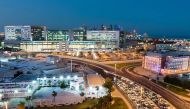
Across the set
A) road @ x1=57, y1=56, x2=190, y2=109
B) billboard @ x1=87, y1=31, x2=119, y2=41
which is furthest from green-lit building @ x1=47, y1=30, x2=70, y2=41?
road @ x1=57, y1=56, x2=190, y2=109

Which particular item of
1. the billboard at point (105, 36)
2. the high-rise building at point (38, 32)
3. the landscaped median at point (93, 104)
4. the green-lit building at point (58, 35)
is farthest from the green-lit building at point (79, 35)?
the landscaped median at point (93, 104)

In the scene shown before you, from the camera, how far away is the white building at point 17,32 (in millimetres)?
82875

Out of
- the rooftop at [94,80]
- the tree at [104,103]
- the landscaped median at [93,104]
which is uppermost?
the rooftop at [94,80]

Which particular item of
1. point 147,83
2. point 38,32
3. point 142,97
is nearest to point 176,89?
point 147,83

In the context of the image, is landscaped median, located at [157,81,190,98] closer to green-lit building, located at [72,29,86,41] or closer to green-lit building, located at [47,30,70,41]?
green-lit building, located at [47,30,70,41]

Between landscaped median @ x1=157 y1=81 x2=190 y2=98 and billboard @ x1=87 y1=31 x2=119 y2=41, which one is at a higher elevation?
billboard @ x1=87 y1=31 x2=119 y2=41

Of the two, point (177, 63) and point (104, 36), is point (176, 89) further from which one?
point (104, 36)

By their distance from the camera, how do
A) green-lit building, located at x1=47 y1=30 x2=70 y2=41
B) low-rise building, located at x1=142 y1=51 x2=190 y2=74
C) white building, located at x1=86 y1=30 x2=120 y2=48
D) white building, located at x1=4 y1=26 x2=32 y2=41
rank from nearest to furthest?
low-rise building, located at x1=142 y1=51 x2=190 y2=74, green-lit building, located at x1=47 y1=30 x2=70 y2=41, white building, located at x1=86 y1=30 x2=120 y2=48, white building, located at x1=4 y1=26 x2=32 y2=41

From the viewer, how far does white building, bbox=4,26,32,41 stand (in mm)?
82875

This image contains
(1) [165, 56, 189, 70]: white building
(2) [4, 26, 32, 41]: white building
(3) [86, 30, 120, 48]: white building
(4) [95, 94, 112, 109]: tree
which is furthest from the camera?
(2) [4, 26, 32, 41]: white building

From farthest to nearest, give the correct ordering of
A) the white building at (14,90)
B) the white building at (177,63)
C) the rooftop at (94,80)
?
the white building at (177,63), the rooftop at (94,80), the white building at (14,90)

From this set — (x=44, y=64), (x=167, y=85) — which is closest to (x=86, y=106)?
(x=167, y=85)

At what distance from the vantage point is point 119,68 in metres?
47.9

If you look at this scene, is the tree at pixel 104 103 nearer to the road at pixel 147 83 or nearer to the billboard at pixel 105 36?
the road at pixel 147 83
